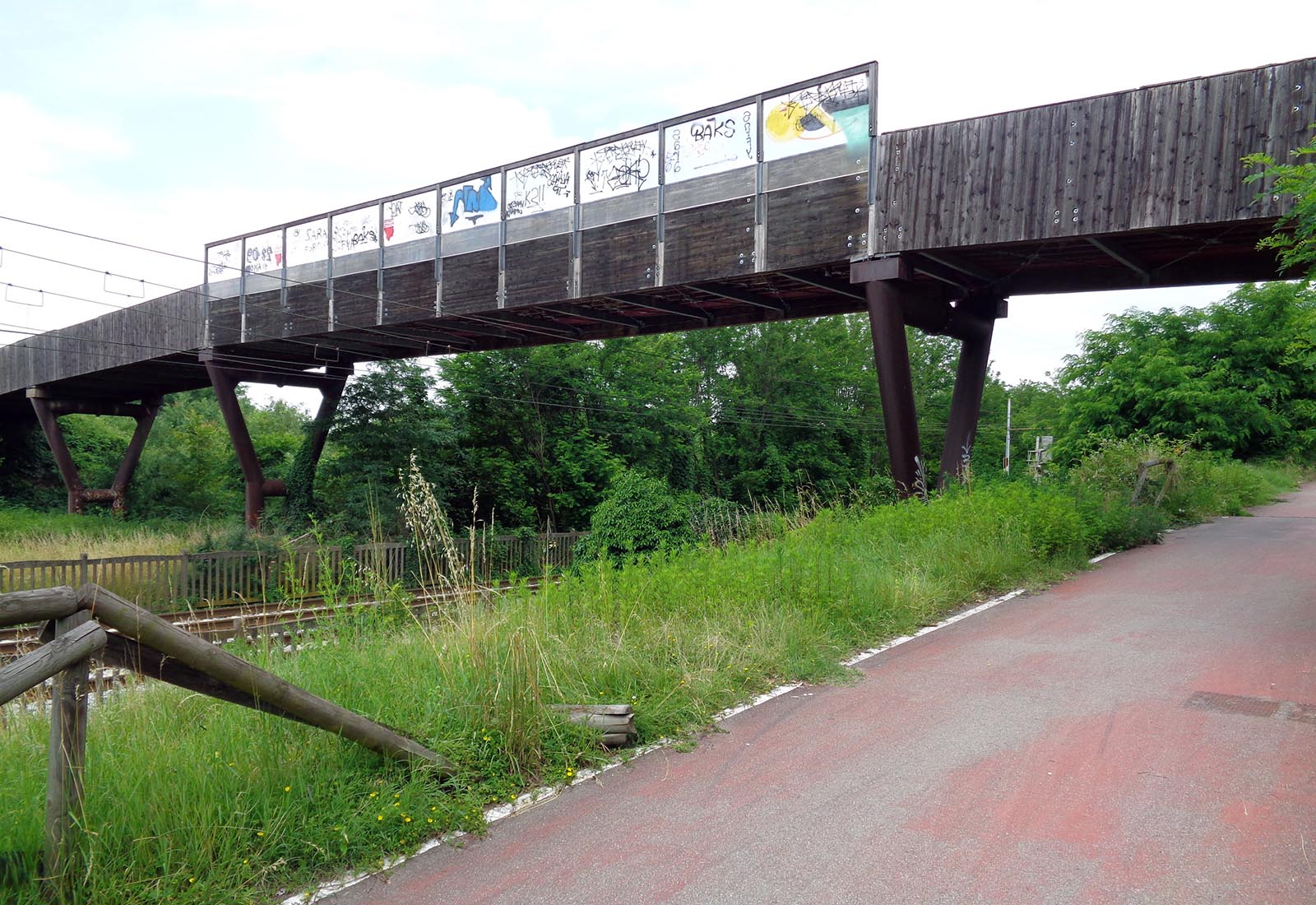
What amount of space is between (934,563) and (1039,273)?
8.24 m

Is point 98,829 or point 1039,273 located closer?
point 98,829

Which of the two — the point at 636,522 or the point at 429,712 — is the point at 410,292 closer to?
the point at 636,522

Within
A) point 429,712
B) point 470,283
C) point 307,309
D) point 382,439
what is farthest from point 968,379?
point 382,439

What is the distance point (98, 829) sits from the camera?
10.4 feet

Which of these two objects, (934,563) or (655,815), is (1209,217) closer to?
(934,563)

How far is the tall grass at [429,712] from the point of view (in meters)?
3.31

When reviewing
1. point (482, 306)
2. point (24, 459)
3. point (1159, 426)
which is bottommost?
point (24, 459)

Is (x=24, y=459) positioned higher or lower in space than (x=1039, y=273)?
lower

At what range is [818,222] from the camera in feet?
46.2

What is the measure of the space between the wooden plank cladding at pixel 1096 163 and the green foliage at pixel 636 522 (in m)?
7.08

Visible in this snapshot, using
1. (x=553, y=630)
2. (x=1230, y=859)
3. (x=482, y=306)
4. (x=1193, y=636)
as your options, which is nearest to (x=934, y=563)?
(x=1193, y=636)

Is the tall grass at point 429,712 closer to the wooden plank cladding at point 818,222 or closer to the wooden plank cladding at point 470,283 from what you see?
the wooden plank cladding at point 818,222

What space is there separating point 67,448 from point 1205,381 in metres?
42.1

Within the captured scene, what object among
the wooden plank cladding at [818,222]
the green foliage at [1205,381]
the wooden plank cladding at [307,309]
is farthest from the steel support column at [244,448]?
the green foliage at [1205,381]
